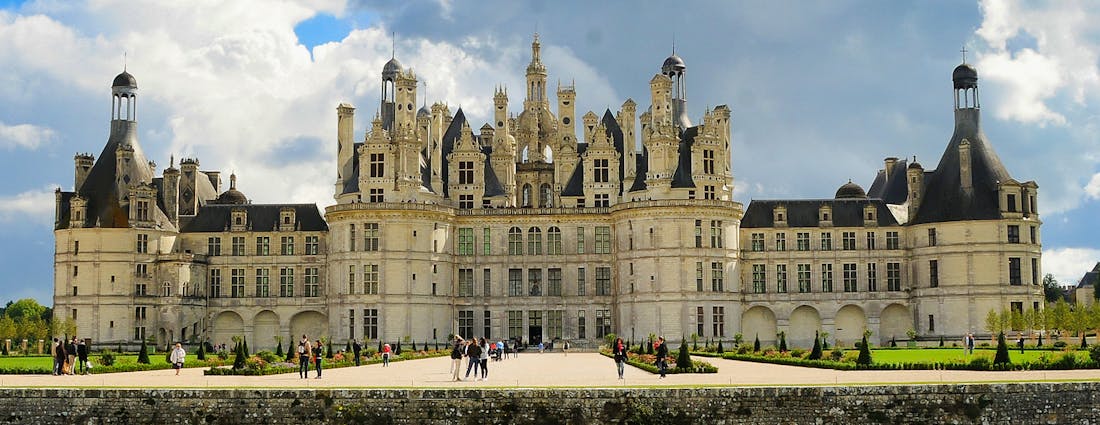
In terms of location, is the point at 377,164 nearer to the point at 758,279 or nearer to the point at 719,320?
the point at 719,320

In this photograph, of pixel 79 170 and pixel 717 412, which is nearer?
pixel 717 412

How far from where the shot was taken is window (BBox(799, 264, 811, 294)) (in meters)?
96.1

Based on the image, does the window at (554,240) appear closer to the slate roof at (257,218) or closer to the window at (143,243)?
the slate roof at (257,218)

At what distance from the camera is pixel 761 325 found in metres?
96.7

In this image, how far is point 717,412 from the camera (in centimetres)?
4206

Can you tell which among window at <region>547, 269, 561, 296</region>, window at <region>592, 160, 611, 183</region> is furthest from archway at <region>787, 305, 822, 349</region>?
window at <region>547, 269, 561, 296</region>

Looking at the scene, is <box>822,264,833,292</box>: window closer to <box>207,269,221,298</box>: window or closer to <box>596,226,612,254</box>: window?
<box>596,226,612,254</box>: window

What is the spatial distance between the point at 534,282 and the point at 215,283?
74.4ft

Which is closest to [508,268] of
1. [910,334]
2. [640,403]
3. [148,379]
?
[910,334]

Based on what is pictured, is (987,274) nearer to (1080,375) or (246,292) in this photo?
(1080,375)

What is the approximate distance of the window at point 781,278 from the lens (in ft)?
315

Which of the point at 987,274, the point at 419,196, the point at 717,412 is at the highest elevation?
the point at 419,196

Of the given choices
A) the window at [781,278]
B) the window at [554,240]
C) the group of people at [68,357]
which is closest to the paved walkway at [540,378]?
the group of people at [68,357]

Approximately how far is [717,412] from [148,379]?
21469 mm
